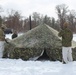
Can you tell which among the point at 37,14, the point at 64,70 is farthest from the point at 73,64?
the point at 37,14

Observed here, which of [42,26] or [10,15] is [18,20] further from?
[42,26]

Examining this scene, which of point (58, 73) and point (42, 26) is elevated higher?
point (42, 26)

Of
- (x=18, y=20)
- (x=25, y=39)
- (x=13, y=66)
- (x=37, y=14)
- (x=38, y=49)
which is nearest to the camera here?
(x=13, y=66)

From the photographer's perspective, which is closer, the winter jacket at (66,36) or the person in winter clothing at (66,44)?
the person in winter clothing at (66,44)

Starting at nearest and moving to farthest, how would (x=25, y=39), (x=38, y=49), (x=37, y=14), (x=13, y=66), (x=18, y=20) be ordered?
1. (x=13, y=66)
2. (x=38, y=49)
3. (x=25, y=39)
4. (x=18, y=20)
5. (x=37, y=14)

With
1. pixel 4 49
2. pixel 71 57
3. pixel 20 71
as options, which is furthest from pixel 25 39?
pixel 20 71

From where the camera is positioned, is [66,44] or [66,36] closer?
[66,44]

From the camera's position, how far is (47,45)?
42.6 ft

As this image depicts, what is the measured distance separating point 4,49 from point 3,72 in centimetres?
→ 425

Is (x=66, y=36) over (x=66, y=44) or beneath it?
over

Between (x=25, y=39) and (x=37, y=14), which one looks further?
(x=37, y=14)

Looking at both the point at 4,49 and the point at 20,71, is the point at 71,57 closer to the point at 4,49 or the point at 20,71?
the point at 20,71

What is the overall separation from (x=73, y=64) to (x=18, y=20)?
200ft

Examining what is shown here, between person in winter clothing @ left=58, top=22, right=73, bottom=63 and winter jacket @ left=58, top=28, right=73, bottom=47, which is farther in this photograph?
winter jacket @ left=58, top=28, right=73, bottom=47
